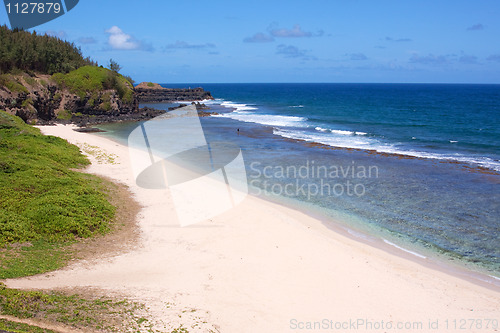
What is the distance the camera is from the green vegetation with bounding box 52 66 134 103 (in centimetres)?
4438

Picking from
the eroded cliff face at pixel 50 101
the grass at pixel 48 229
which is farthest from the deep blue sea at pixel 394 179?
the grass at pixel 48 229

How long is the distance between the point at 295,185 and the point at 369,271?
31.5 feet

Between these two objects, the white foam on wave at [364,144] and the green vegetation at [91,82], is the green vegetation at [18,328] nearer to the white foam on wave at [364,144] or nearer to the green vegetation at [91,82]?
the white foam on wave at [364,144]

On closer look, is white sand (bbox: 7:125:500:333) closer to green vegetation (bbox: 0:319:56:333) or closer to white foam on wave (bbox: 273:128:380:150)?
green vegetation (bbox: 0:319:56:333)

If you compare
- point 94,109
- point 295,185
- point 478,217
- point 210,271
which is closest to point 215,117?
point 94,109

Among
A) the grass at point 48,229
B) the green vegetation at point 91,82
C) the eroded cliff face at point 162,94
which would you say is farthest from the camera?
the eroded cliff face at point 162,94

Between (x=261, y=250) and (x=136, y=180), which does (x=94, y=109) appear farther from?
(x=261, y=250)

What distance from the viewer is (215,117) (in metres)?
55.2

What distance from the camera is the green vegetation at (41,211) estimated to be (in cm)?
978

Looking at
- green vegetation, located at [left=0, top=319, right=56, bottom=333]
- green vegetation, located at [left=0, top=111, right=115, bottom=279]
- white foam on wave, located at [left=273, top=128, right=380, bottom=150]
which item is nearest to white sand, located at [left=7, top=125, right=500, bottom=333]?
green vegetation, located at [left=0, top=111, right=115, bottom=279]

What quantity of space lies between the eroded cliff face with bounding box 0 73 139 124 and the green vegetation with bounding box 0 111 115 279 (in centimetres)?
2074

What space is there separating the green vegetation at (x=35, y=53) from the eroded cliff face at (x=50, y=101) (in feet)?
5.24

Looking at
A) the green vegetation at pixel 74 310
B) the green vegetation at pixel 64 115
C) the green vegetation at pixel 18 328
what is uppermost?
the green vegetation at pixel 64 115

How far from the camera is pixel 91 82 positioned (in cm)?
4647
